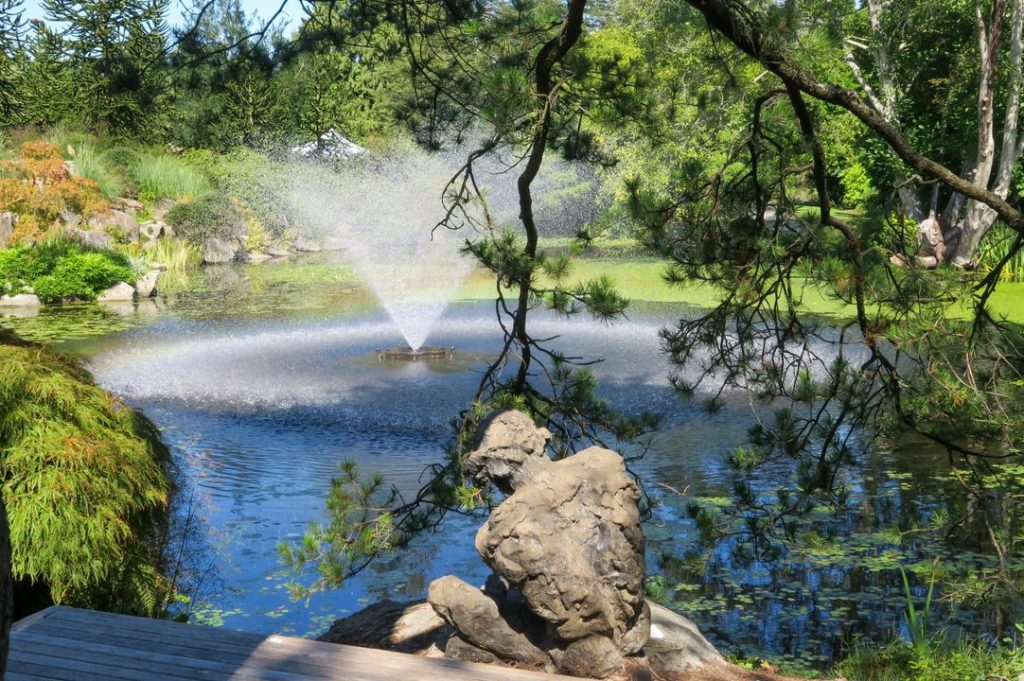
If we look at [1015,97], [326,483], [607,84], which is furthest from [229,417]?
[1015,97]

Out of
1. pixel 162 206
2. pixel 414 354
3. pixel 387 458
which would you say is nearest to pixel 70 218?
pixel 162 206

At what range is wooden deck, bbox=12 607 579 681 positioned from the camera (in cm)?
280

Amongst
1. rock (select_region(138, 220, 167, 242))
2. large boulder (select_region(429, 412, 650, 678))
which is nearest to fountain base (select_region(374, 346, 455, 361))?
large boulder (select_region(429, 412, 650, 678))

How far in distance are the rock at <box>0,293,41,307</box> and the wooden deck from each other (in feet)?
43.3

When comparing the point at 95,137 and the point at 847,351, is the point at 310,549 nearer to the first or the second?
the point at 847,351

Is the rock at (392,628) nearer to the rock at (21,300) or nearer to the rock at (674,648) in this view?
the rock at (674,648)

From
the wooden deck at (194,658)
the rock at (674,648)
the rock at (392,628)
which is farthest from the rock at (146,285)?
the rock at (674,648)

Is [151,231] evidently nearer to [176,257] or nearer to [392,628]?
[176,257]

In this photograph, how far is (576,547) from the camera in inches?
116

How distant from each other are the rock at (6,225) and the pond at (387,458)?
4.48 metres

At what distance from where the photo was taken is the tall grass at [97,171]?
20609 millimetres

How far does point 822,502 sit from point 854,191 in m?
15.7

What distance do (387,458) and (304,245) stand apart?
17521mm

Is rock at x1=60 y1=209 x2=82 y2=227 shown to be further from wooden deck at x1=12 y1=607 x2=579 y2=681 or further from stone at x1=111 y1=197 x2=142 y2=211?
wooden deck at x1=12 y1=607 x2=579 y2=681
